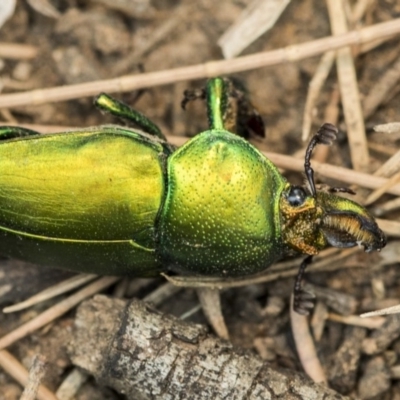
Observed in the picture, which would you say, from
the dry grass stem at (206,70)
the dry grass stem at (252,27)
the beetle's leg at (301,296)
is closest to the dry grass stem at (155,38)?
the dry grass stem at (206,70)

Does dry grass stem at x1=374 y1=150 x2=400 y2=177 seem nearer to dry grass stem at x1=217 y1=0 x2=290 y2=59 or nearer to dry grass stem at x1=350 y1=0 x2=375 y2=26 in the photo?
dry grass stem at x1=350 y1=0 x2=375 y2=26

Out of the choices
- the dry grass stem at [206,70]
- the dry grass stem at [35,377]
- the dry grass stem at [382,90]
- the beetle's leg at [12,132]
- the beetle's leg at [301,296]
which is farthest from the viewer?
the dry grass stem at [382,90]

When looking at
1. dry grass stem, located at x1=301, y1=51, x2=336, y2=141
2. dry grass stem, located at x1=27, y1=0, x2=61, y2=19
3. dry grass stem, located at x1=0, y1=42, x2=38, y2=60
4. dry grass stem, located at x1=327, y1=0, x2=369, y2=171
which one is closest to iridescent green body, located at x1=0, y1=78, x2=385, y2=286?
dry grass stem, located at x1=327, y1=0, x2=369, y2=171

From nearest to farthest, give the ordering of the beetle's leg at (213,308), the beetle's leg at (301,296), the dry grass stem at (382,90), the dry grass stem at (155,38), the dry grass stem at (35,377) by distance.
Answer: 1. the dry grass stem at (35,377)
2. the beetle's leg at (301,296)
3. the beetle's leg at (213,308)
4. the dry grass stem at (382,90)
5. the dry grass stem at (155,38)

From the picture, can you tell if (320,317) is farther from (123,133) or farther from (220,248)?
(123,133)

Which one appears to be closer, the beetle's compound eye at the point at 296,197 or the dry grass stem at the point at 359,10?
the beetle's compound eye at the point at 296,197

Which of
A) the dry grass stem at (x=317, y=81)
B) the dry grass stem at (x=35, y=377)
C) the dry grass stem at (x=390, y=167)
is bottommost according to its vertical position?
the dry grass stem at (x=35, y=377)

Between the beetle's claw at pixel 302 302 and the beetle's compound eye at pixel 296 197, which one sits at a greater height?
the beetle's compound eye at pixel 296 197

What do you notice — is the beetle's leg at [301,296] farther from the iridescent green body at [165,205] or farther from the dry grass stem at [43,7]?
the dry grass stem at [43,7]
